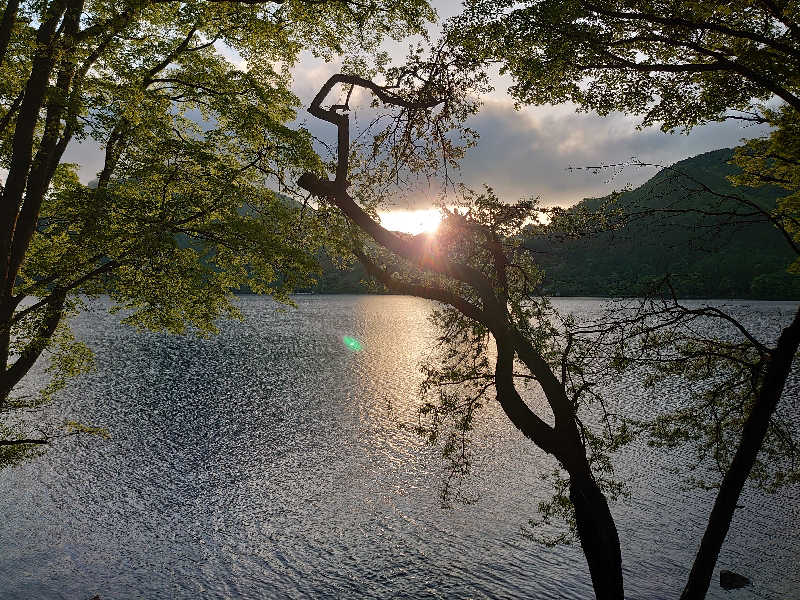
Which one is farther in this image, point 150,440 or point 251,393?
point 251,393

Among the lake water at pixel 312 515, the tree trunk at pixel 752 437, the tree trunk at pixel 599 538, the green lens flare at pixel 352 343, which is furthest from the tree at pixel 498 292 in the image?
the green lens flare at pixel 352 343

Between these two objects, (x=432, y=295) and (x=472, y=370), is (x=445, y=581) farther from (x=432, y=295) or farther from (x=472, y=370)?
(x=432, y=295)

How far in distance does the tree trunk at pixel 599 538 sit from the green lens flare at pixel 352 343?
292 ft

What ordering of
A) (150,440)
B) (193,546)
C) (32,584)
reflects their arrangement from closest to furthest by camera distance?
1. (32,584)
2. (193,546)
3. (150,440)

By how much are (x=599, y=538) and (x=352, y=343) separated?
98644 millimetres

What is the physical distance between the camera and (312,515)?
1251 inches

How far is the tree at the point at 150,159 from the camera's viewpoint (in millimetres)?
14938

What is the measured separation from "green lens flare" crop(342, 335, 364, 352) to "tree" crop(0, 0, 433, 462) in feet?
270

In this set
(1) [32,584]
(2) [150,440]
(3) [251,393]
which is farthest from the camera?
(3) [251,393]

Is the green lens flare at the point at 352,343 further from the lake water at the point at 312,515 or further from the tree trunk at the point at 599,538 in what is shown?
the tree trunk at the point at 599,538

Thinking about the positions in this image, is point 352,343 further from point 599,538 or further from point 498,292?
point 599,538

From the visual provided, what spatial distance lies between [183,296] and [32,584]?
16014mm

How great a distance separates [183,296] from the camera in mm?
18422

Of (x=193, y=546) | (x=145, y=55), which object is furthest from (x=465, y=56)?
(x=193, y=546)
